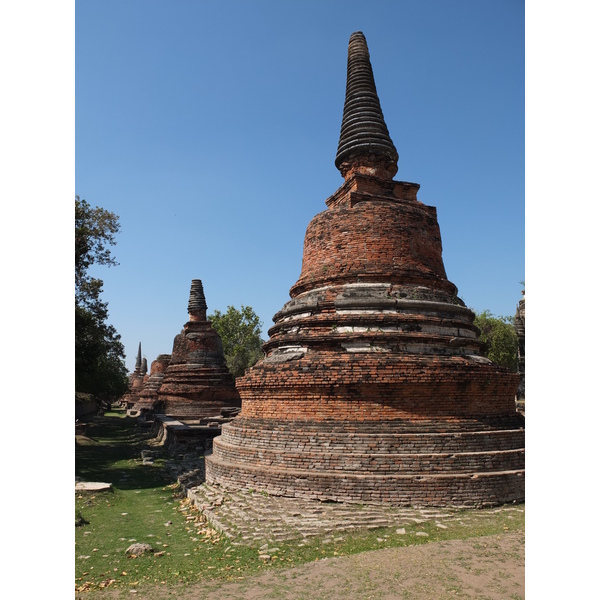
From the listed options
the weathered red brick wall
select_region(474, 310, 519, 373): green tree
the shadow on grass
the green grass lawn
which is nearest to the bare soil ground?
the green grass lawn

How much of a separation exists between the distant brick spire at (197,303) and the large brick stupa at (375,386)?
14668mm

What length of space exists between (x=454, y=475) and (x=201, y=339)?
18.4 metres

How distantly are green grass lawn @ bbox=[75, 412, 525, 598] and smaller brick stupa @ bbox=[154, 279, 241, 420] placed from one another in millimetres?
12287

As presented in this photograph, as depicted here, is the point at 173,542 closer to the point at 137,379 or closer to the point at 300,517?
the point at 300,517

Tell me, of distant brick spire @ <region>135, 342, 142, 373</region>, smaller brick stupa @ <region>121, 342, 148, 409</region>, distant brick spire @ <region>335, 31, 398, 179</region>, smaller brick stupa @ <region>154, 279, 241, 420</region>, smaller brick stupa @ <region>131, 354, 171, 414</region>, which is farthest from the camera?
distant brick spire @ <region>135, 342, 142, 373</region>

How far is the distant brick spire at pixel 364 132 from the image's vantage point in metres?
13.1

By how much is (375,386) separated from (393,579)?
4086mm

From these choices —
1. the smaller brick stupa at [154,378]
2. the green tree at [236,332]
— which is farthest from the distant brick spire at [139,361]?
the smaller brick stupa at [154,378]

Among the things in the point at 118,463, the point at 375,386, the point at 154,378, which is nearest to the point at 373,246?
the point at 375,386

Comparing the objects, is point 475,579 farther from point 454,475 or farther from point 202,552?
point 202,552

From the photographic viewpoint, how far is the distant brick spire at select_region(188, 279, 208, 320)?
86.1 feet

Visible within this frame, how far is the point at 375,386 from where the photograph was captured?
916cm

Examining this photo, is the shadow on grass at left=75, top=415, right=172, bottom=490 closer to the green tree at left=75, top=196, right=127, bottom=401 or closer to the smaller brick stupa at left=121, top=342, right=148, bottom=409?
the green tree at left=75, top=196, right=127, bottom=401

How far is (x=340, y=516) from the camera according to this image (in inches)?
299
